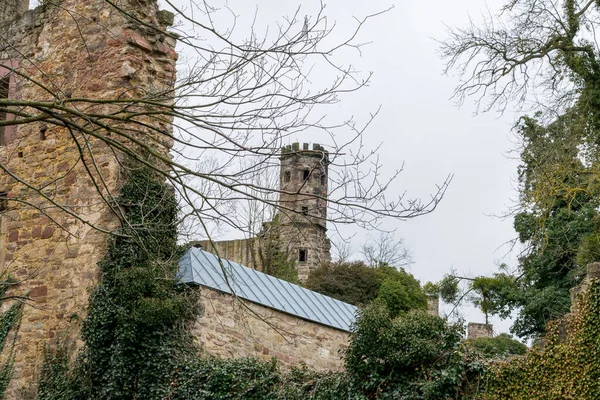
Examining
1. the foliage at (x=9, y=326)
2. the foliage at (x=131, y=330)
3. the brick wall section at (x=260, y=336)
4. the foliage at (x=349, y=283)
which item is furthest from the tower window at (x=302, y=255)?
the foliage at (x=131, y=330)

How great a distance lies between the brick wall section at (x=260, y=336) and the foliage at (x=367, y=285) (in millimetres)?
11738

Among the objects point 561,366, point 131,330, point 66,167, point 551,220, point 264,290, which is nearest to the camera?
point 561,366

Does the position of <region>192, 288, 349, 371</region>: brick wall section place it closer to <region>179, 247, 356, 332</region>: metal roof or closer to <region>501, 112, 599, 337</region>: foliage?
<region>179, 247, 356, 332</region>: metal roof

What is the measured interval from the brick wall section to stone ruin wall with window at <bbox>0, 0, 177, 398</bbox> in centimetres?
181

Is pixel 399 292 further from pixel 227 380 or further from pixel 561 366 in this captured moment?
pixel 561 366

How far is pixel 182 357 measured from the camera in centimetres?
1176

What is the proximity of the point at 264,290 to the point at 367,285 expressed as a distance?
44.0 feet

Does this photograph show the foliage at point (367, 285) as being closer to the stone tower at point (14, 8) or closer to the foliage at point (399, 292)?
the foliage at point (399, 292)

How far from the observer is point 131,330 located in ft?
38.3

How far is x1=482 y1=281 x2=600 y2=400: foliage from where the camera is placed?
9.00 metres

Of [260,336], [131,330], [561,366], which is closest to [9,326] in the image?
[131,330]

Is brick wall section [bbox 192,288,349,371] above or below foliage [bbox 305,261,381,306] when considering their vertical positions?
below

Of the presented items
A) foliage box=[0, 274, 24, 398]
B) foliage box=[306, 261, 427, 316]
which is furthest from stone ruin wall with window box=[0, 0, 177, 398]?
foliage box=[306, 261, 427, 316]

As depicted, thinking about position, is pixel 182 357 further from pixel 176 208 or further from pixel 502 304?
pixel 502 304
